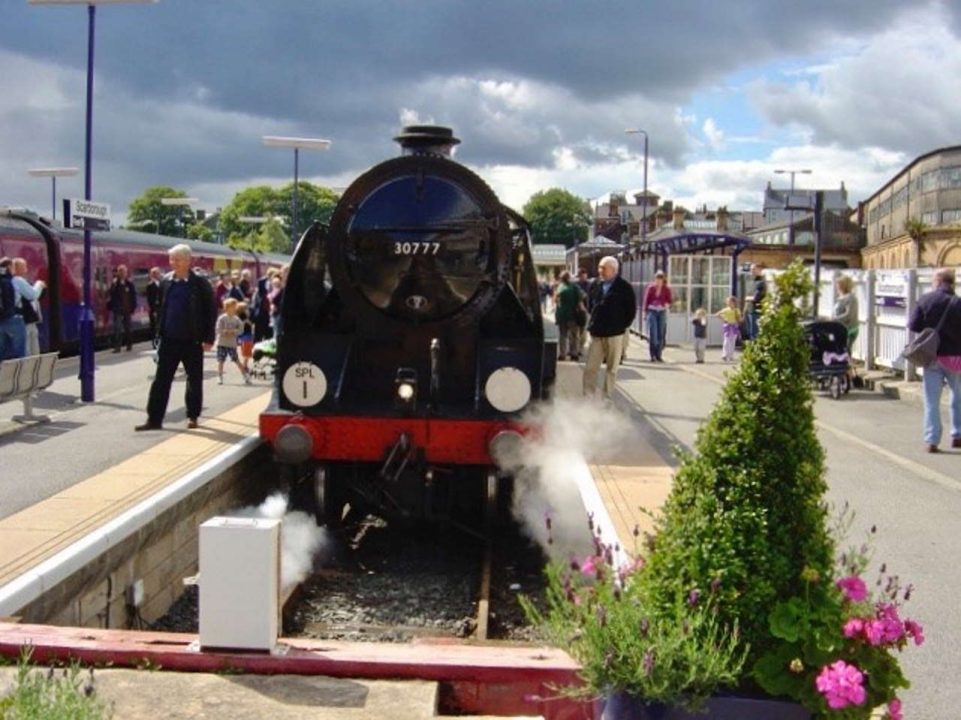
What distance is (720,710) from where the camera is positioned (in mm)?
3408

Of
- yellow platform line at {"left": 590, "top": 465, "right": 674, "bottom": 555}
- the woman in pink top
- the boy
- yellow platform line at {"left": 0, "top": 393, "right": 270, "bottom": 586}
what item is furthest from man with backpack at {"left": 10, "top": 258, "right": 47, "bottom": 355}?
the woman in pink top

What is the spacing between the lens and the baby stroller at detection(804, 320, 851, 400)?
51.7 ft

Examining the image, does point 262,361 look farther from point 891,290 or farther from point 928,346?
point 928,346

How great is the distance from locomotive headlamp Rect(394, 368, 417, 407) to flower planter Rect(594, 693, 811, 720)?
4.53 meters

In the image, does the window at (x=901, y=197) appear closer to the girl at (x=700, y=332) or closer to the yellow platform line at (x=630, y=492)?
the girl at (x=700, y=332)

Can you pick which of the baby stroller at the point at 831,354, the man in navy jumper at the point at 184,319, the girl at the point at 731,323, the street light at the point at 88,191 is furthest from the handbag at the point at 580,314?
the man in navy jumper at the point at 184,319

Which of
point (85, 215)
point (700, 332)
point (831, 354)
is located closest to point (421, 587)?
point (85, 215)

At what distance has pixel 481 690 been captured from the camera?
164 inches

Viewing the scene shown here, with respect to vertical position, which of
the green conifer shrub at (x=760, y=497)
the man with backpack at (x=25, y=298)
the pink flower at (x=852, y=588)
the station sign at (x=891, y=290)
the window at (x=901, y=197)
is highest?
the window at (x=901, y=197)

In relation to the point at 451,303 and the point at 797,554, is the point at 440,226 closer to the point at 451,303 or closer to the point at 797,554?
the point at 451,303

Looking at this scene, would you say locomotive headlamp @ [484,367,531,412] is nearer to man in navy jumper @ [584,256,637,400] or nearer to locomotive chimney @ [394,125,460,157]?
locomotive chimney @ [394,125,460,157]

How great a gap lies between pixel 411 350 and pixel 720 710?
17.1 feet

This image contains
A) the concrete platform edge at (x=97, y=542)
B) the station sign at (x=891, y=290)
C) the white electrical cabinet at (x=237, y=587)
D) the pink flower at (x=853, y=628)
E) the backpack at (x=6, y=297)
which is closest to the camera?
the pink flower at (x=853, y=628)

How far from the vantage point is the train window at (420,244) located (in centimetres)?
803
